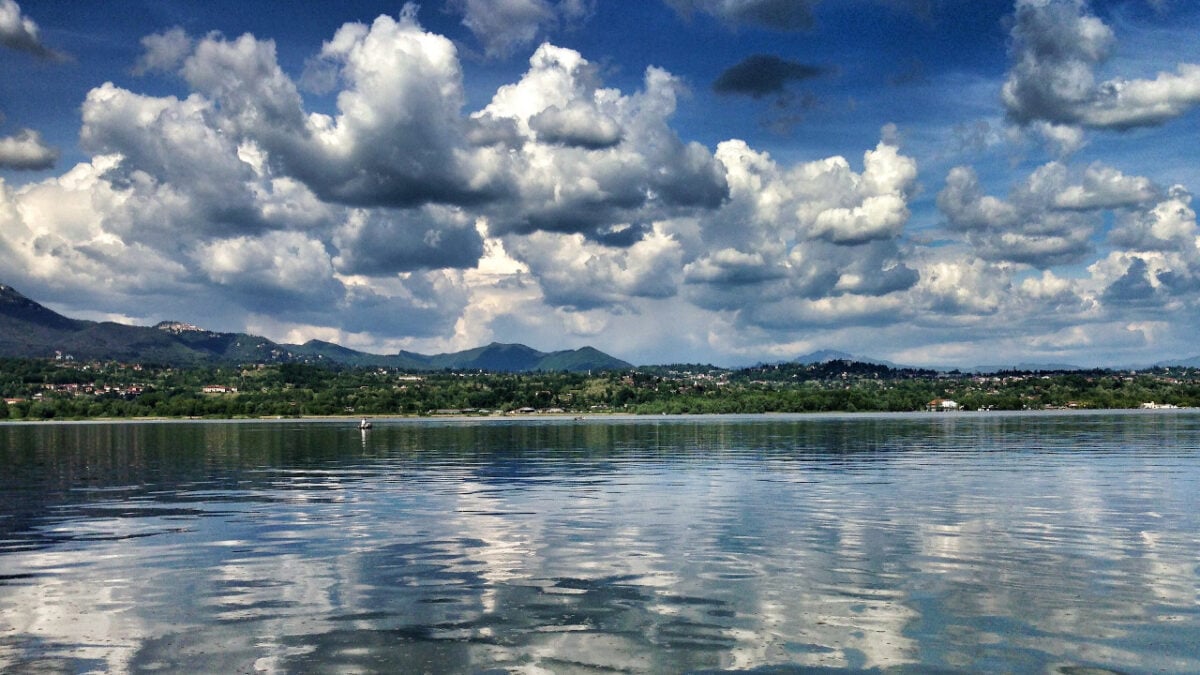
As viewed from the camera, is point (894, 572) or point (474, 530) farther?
point (474, 530)

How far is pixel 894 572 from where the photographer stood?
34.4 metres

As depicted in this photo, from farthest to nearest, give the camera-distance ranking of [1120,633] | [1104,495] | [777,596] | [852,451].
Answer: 1. [852,451]
2. [1104,495]
3. [777,596]
4. [1120,633]

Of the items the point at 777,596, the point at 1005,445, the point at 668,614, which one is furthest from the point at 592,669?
the point at 1005,445

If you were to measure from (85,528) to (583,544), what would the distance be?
25.7 meters

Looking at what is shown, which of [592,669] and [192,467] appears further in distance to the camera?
[192,467]

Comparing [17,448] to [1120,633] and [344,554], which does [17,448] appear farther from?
[1120,633]

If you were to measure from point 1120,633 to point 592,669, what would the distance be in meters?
13.7

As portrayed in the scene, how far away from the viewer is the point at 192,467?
9844 cm

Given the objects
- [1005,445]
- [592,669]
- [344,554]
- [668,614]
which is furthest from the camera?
[1005,445]

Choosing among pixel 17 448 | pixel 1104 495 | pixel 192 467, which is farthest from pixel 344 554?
pixel 17 448

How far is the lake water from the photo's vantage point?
79.0ft

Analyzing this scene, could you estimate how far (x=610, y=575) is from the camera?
34469mm

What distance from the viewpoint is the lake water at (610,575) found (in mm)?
24078

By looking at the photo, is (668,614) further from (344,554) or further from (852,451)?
(852,451)
